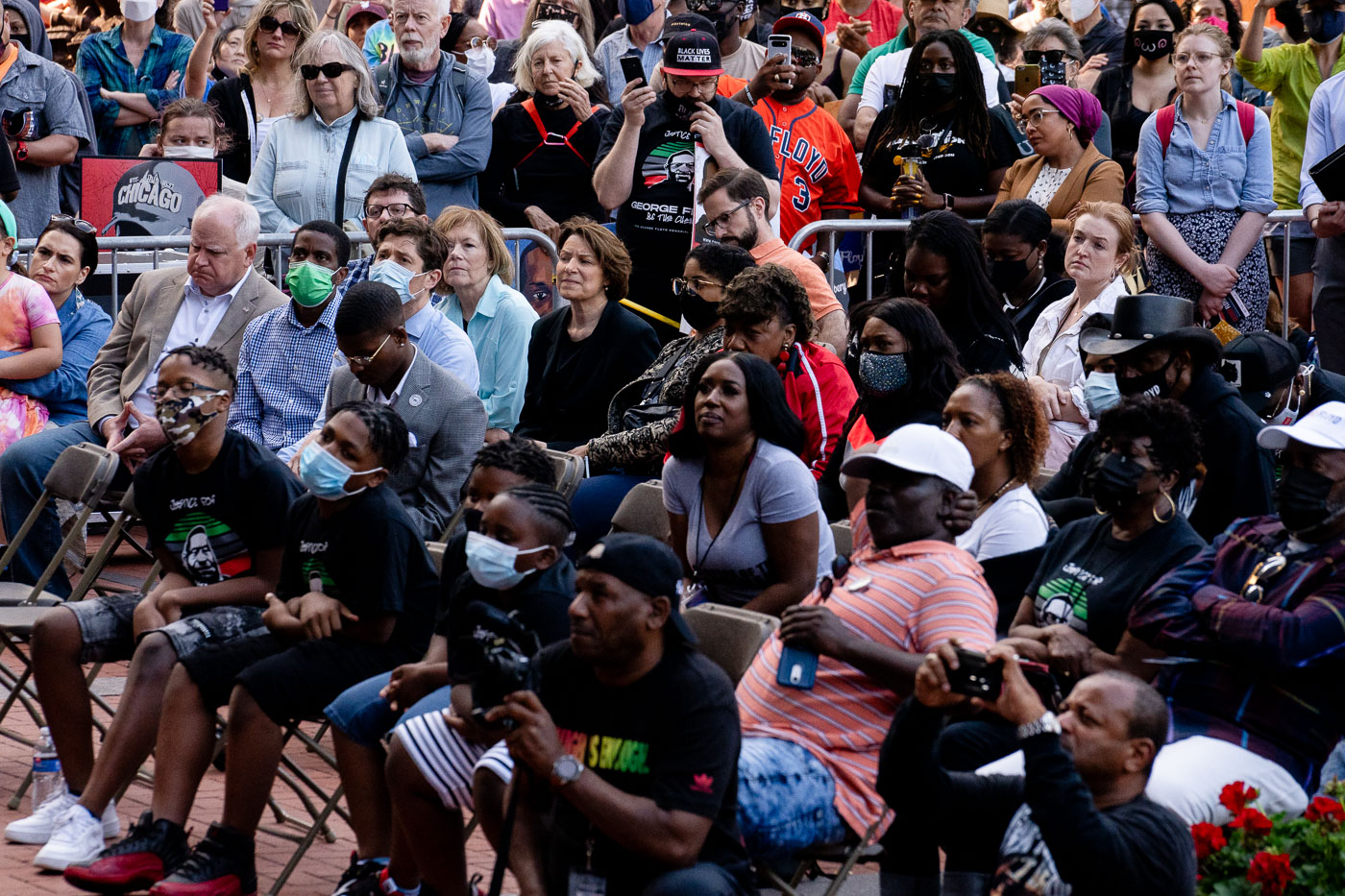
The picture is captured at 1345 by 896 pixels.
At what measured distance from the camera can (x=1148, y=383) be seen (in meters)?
5.83

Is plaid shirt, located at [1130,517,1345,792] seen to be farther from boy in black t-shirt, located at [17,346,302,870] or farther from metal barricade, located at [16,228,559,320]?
metal barricade, located at [16,228,559,320]

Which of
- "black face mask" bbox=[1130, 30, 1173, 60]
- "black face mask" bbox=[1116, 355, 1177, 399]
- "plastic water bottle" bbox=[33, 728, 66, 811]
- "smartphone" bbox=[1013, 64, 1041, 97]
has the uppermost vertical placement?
"black face mask" bbox=[1130, 30, 1173, 60]

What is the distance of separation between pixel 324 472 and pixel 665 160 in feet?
12.3

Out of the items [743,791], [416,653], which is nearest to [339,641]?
[416,653]

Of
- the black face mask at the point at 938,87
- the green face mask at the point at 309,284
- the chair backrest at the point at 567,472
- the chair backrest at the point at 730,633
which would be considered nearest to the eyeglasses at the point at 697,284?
the chair backrest at the point at 567,472

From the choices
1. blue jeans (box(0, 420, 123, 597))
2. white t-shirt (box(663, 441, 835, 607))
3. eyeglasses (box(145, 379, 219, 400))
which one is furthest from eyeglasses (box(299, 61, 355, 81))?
white t-shirt (box(663, 441, 835, 607))

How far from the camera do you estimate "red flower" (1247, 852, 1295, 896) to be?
413 centimetres

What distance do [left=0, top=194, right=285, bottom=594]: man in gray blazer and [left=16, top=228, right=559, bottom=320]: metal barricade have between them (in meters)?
0.84

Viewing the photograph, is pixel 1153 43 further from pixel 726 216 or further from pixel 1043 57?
pixel 726 216

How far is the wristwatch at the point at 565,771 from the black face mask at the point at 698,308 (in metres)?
3.44

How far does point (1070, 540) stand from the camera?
505 cm

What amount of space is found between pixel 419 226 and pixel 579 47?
2303 millimetres

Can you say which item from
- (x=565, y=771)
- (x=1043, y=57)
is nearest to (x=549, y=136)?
(x=1043, y=57)

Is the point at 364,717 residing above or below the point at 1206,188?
below
